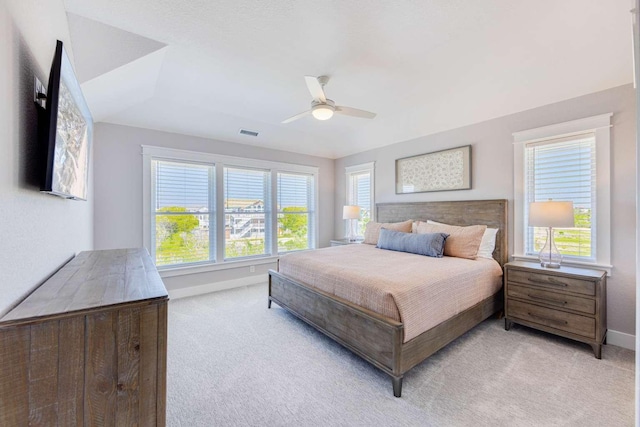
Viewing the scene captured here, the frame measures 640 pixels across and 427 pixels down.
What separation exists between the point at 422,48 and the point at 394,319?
2.38 meters

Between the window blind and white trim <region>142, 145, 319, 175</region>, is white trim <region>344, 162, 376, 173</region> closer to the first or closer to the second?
the window blind

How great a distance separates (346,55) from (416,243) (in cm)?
232

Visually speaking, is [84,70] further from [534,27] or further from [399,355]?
[534,27]

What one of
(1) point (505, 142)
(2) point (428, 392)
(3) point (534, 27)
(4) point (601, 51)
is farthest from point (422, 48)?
(2) point (428, 392)

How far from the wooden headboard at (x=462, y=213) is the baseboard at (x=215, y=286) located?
8.22 feet

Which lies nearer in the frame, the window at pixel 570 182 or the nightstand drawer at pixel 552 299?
the nightstand drawer at pixel 552 299

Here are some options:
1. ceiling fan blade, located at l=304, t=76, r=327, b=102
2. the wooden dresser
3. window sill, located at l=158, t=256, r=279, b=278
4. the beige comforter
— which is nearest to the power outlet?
the wooden dresser

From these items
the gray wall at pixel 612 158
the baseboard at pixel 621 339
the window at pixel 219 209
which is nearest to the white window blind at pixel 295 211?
the window at pixel 219 209

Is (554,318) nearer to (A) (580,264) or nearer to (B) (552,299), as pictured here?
(B) (552,299)

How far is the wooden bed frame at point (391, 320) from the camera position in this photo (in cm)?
197

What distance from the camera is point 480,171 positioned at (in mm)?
3617

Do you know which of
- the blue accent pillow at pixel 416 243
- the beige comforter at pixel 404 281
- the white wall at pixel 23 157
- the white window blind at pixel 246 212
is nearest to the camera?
the white wall at pixel 23 157

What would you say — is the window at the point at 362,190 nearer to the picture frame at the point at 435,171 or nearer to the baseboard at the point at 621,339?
the picture frame at the point at 435,171

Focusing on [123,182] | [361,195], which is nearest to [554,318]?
[361,195]
